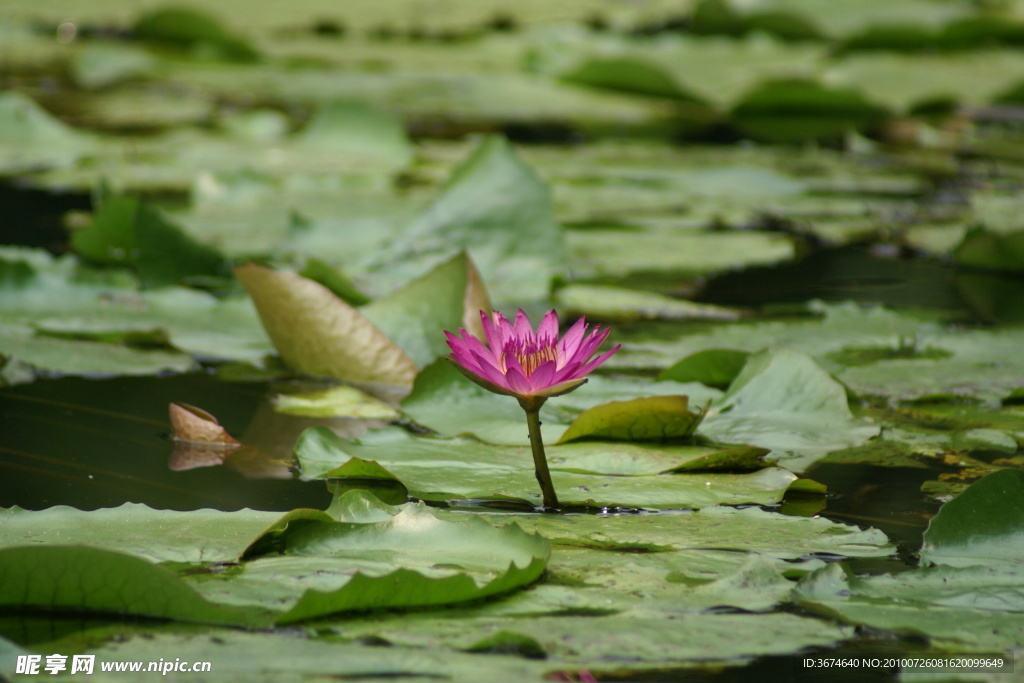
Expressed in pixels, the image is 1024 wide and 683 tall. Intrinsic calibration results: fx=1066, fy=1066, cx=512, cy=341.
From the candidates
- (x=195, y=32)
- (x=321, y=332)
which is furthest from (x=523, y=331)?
(x=195, y=32)

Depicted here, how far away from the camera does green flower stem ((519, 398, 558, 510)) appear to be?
897 mm

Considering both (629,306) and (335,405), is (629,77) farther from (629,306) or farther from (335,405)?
(335,405)

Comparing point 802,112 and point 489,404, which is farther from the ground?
point 802,112

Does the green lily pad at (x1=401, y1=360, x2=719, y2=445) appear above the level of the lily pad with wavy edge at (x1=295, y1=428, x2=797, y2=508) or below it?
above

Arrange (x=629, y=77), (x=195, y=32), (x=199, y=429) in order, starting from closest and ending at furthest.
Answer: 1. (x=199, y=429)
2. (x=629, y=77)
3. (x=195, y=32)

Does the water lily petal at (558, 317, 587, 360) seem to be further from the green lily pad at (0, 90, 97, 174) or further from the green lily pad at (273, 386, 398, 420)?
the green lily pad at (0, 90, 97, 174)

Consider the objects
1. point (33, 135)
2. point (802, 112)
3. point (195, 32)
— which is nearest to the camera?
point (33, 135)

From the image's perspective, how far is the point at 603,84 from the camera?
14.4 ft

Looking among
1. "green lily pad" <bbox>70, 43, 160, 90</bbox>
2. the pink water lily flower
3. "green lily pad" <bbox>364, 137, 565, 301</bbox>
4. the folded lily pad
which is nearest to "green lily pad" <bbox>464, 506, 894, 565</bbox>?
the pink water lily flower

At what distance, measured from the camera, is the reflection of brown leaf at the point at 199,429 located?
1153 mm

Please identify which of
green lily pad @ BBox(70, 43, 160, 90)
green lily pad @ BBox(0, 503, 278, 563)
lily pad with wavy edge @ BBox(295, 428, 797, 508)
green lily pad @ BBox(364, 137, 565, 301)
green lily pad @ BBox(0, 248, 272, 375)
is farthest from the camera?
green lily pad @ BBox(70, 43, 160, 90)

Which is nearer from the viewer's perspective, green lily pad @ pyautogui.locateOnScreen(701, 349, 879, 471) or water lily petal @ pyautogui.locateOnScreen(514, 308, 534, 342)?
water lily petal @ pyautogui.locateOnScreen(514, 308, 534, 342)

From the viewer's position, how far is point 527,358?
35.5 inches

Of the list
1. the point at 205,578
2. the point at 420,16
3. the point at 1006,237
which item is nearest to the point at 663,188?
the point at 1006,237
